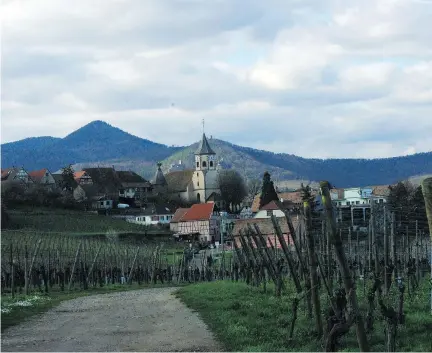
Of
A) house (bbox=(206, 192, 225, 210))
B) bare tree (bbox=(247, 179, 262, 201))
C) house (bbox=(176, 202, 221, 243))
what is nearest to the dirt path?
house (bbox=(176, 202, 221, 243))

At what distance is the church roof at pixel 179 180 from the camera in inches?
6304

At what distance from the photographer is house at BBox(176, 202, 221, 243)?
10588 centimetres

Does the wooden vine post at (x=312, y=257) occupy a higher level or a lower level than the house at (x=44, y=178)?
lower

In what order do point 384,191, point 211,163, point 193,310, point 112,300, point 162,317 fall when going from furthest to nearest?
point 211,163
point 384,191
point 112,300
point 193,310
point 162,317

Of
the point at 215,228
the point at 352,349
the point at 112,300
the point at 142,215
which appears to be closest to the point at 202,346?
the point at 352,349

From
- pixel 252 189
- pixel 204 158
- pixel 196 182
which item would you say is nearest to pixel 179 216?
pixel 196 182

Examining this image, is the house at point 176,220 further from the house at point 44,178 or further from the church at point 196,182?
the church at point 196,182

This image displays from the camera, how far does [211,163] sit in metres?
167

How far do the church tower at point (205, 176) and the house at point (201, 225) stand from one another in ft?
145

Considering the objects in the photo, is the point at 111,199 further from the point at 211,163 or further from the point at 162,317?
the point at 162,317

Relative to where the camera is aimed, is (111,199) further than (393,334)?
Yes

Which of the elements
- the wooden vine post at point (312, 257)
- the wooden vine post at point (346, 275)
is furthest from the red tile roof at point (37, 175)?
the wooden vine post at point (346, 275)

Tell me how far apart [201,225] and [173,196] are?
155 ft

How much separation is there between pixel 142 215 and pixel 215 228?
1631 centimetres
